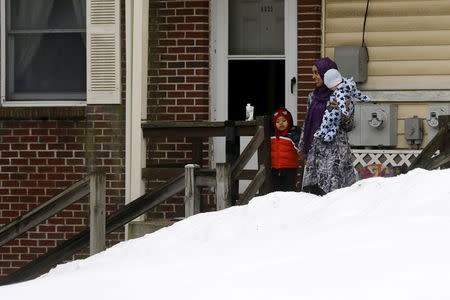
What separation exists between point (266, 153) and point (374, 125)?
1467mm

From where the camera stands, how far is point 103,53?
620 inches

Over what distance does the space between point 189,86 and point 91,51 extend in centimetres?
103

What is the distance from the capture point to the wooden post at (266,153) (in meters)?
14.0

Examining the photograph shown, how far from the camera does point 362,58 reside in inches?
593

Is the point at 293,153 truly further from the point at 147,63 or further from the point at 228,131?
the point at 147,63

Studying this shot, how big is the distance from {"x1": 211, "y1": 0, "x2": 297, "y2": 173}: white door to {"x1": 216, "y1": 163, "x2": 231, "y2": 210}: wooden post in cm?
267

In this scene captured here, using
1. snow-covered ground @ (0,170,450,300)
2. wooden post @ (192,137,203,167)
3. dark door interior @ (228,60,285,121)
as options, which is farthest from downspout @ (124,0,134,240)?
snow-covered ground @ (0,170,450,300)

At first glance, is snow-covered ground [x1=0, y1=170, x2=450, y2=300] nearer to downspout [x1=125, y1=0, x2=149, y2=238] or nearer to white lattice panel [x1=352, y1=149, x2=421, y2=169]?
downspout [x1=125, y1=0, x2=149, y2=238]

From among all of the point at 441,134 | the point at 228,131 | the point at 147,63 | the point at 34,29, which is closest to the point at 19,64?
the point at 34,29

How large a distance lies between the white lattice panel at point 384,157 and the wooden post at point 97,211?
9.28 feet

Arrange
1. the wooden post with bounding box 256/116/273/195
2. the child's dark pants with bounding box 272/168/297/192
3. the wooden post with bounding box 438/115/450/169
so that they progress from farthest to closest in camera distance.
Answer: the child's dark pants with bounding box 272/168/297/192 → the wooden post with bounding box 256/116/273/195 → the wooden post with bounding box 438/115/450/169

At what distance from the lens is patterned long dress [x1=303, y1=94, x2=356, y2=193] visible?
42.9 feet

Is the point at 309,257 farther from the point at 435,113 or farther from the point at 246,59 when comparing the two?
the point at 246,59

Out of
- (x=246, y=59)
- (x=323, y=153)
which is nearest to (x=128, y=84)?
(x=246, y=59)
